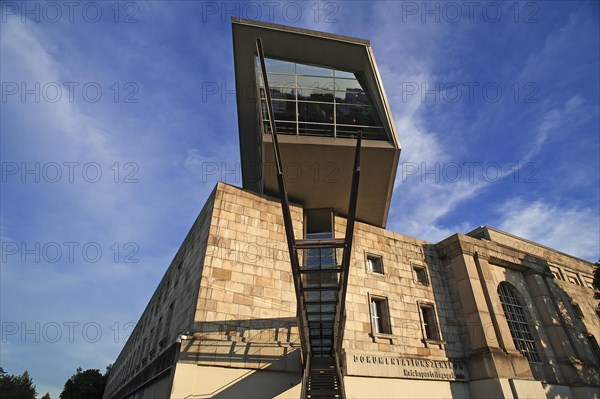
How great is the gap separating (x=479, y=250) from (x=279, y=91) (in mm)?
18015

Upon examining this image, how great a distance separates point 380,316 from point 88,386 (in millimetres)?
78850

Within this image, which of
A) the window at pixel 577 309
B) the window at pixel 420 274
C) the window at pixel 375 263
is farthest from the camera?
the window at pixel 577 309

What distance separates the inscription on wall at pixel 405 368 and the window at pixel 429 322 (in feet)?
5.07

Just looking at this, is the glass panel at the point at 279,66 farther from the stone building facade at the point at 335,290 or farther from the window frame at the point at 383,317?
the window frame at the point at 383,317

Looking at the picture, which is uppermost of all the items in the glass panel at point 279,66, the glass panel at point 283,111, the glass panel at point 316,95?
the glass panel at point 279,66

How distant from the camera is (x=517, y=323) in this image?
76.7 ft

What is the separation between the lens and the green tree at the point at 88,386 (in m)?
70.2

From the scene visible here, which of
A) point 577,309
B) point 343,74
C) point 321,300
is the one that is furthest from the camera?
point 577,309

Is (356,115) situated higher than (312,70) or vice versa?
(312,70)

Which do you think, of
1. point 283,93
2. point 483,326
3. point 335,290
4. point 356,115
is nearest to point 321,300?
point 335,290

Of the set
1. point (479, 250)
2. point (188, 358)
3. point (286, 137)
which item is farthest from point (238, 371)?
point (479, 250)

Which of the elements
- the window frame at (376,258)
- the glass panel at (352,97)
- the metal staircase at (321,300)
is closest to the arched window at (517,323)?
the window frame at (376,258)

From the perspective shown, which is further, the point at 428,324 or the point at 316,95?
the point at 428,324

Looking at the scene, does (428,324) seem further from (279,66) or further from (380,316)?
(279,66)
